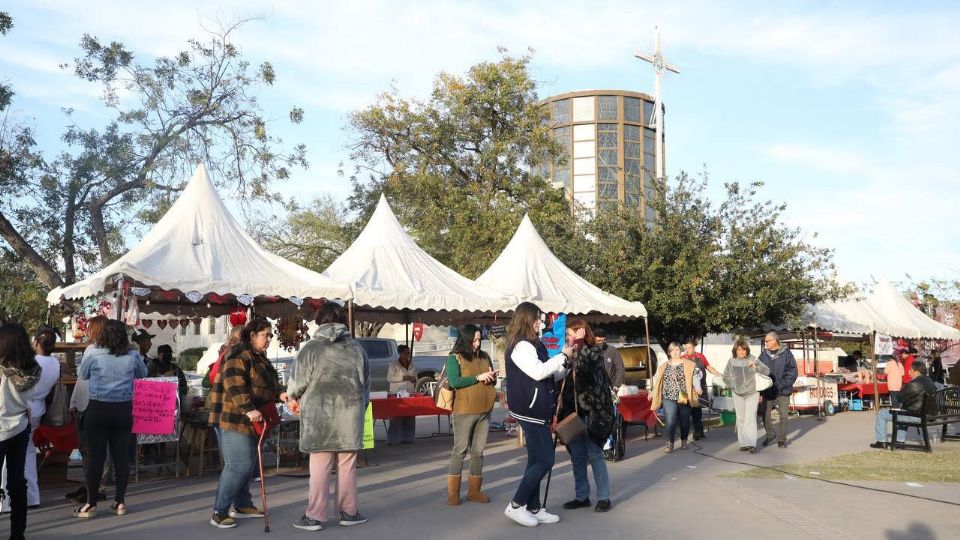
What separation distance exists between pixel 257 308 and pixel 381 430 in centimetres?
460

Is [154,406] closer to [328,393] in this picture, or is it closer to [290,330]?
[328,393]

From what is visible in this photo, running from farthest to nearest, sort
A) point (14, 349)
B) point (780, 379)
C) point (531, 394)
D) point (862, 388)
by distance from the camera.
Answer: point (862, 388) → point (780, 379) → point (531, 394) → point (14, 349)

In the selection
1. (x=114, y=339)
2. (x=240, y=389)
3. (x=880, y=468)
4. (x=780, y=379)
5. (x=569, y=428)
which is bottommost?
(x=880, y=468)

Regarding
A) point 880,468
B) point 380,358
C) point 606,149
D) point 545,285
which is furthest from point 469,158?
point 606,149

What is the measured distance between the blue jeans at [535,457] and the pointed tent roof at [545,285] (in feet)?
26.5

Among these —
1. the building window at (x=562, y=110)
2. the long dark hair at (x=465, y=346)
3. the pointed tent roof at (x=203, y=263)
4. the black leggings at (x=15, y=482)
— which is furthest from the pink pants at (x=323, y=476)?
the building window at (x=562, y=110)

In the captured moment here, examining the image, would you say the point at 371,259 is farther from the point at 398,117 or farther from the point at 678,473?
the point at 398,117

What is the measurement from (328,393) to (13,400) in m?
2.37

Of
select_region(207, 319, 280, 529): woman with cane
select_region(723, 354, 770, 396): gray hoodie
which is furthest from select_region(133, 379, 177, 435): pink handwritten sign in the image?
select_region(723, 354, 770, 396): gray hoodie

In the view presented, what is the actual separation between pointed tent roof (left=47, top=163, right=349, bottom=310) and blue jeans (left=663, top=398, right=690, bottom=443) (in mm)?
5339

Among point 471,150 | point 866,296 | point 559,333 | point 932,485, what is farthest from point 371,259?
→ point 866,296

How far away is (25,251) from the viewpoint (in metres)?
19.2

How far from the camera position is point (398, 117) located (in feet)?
99.6

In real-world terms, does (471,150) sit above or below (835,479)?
above
